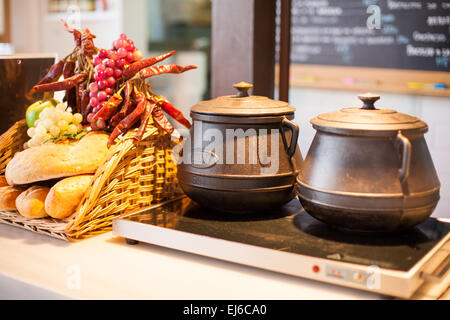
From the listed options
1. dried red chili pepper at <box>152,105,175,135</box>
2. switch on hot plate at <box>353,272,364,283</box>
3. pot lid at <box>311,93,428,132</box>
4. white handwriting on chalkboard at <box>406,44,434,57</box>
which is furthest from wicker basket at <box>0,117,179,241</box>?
white handwriting on chalkboard at <box>406,44,434,57</box>

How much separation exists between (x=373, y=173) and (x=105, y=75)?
63 cm

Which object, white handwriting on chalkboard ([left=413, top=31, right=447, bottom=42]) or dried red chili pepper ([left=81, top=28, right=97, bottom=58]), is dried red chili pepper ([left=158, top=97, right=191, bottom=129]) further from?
white handwriting on chalkboard ([left=413, top=31, right=447, bottom=42])

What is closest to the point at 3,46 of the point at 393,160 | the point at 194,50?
the point at 194,50

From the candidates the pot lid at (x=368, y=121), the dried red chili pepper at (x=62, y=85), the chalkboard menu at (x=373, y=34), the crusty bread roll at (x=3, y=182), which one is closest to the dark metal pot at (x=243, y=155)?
the pot lid at (x=368, y=121)

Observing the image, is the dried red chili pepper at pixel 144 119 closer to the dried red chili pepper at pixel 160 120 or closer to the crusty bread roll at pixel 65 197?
the dried red chili pepper at pixel 160 120

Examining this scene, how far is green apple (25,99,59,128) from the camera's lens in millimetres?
1274

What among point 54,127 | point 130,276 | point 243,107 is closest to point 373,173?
point 243,107

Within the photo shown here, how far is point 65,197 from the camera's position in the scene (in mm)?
1069

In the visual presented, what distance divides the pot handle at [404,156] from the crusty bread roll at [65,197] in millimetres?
602

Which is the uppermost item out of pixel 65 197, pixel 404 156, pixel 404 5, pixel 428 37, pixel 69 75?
A: pixel 404 5

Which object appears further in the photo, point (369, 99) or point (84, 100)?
point (84, 100)

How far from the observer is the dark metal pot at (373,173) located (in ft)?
2.90

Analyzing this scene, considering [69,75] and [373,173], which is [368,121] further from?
[69,75]

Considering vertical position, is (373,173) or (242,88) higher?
(242,88)
